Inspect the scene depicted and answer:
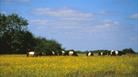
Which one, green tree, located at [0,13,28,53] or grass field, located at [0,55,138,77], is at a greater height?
green tree, located at [0,13,28,53]

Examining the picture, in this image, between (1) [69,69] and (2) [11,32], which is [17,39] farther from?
(1) [69,69]

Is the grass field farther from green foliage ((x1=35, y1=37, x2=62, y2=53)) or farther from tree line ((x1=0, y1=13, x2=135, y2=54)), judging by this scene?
green foliage ((x1=35, y1=37, x2=62, y2=53))

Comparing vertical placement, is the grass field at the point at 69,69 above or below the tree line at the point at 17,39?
below

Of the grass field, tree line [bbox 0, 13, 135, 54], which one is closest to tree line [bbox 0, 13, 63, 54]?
tree line [bbox 0, 13, 135, 54]

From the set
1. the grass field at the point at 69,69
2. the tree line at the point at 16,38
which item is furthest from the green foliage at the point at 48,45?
the grass field at the point at 69,69

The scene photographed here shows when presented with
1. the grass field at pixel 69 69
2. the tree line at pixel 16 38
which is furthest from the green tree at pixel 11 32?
the grass field at pixel 69 69

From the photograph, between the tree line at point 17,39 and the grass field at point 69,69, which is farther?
the tree line at point 17,39

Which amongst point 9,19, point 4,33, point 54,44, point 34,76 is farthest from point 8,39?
point 34,76

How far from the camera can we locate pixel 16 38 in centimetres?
6719

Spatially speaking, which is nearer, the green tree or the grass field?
the grass field

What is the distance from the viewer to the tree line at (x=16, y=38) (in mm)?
65938

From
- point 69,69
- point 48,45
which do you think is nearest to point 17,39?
point 48,45

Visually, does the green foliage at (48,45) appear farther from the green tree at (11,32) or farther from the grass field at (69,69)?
the grass field at (69,69)

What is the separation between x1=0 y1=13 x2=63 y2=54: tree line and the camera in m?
65.9
